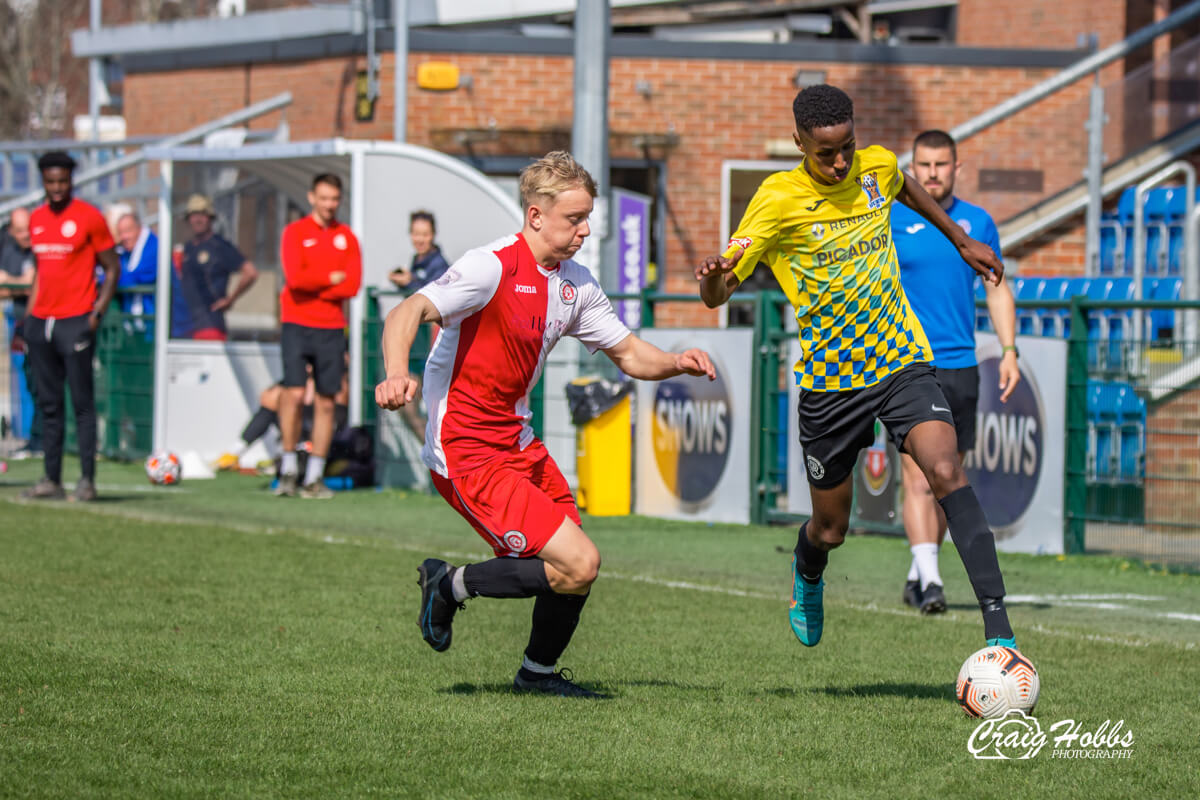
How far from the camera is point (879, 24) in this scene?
75.8ft

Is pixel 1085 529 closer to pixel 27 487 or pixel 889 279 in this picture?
pixel 889 279

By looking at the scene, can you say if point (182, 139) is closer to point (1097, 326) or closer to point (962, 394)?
point (1097, 326)

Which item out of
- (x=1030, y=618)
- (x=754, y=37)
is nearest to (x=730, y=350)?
(x=1030, y=618)

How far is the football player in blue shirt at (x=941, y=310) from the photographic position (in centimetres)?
Answer: 771

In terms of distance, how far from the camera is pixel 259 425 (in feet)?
49.0

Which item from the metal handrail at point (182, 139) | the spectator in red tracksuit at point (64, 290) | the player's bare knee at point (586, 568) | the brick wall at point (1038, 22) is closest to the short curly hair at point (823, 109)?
the player's bare knee at point (586, 568)

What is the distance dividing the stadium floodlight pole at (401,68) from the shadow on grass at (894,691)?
15.1 m

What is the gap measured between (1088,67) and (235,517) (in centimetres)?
1165

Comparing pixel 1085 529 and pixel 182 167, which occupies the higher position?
pixel 182 167

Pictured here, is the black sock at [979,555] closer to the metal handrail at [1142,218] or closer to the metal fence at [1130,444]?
the metal fence at [1130,444]

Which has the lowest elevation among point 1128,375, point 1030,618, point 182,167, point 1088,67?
point 1030,618

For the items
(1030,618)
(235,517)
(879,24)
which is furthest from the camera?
(879,24)

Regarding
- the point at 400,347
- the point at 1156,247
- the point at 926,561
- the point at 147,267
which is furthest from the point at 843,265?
the point at 147,267

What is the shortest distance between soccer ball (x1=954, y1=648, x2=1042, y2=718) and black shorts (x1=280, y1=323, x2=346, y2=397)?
341 inches
